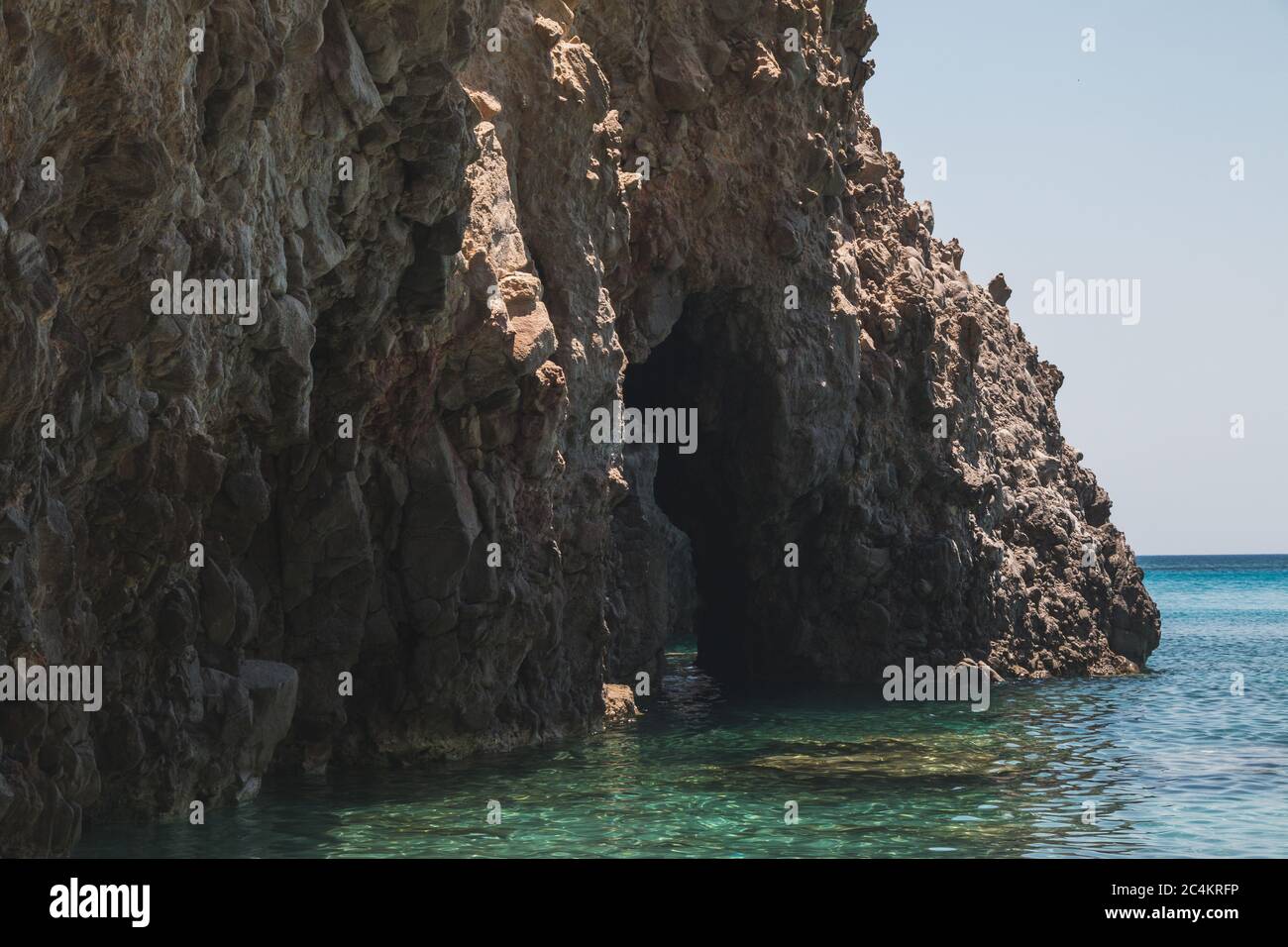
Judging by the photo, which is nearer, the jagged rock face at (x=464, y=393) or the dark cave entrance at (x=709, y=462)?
the jagged rock face at (x=464, y=393)

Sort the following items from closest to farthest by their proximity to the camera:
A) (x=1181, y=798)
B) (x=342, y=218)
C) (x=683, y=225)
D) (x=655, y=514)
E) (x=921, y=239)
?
(x=342, y=218) → (x=1181, y=798) → (x=683, y=225) → (x=655, y=514) → (x=921, y=239)

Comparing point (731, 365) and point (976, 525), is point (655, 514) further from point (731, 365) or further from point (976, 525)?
point (976, 525)

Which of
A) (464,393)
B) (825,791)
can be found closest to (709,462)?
(464,393)

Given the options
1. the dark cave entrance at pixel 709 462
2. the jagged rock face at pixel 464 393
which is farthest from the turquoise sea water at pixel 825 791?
the dark cave entrance at pixel 709 462

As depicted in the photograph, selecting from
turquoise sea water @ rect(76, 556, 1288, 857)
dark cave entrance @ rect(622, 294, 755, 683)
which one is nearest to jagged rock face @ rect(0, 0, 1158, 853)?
dark cave entrance @ rect(622, 294, 755, 683)

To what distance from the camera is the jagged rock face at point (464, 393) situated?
12977 millimetres

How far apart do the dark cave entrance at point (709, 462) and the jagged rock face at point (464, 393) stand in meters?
0.11

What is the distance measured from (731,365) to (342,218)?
15.6m

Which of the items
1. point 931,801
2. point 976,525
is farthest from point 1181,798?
point 976,525

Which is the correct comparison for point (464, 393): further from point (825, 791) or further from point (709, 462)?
point (709, 462)

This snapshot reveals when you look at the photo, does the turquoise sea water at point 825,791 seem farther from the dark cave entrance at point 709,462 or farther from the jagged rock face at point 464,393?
the dark cave entrance at point 709,462

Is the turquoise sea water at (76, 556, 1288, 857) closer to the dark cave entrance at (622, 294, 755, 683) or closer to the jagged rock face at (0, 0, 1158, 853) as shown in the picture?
Result: the jagged rock face at (0, 0, 1158, 853)

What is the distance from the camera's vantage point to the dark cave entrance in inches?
1300

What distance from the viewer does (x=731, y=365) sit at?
108 ft
